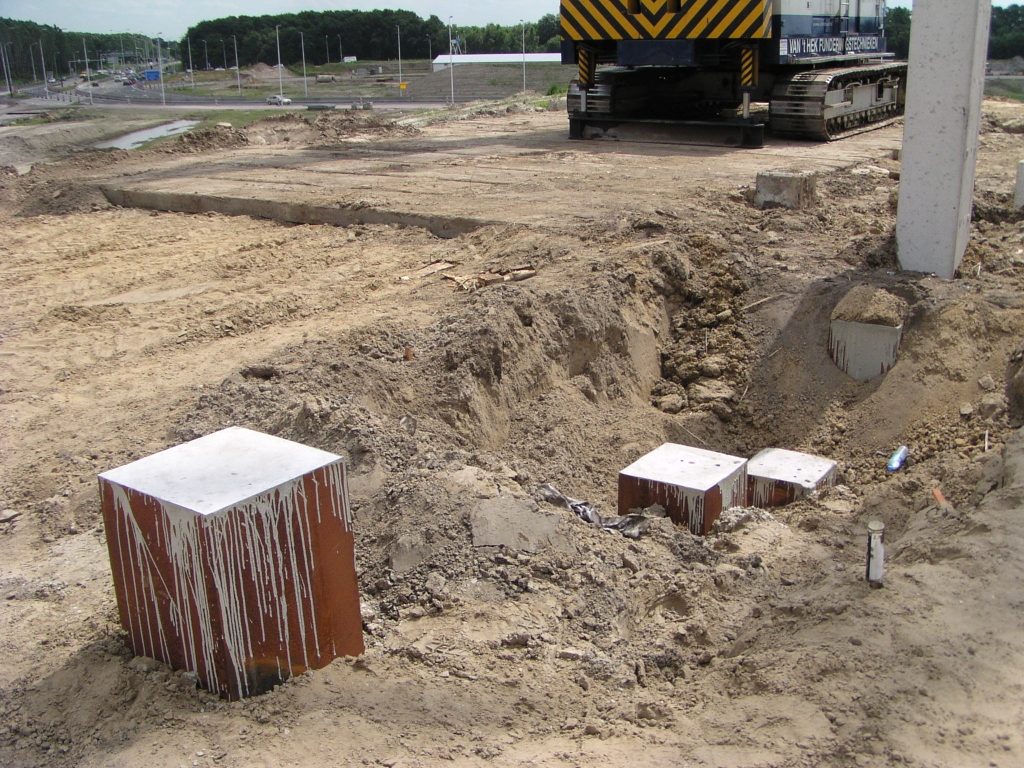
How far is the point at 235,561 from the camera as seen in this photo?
282cm

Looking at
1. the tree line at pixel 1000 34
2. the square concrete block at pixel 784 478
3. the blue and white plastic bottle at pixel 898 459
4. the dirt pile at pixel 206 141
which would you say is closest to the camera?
the square concrete block at pixel 784 478

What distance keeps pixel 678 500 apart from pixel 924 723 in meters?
2.37

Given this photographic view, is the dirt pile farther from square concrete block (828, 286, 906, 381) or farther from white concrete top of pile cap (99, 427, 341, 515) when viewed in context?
white concrete top of pile cap (99, 427, 341, 515)

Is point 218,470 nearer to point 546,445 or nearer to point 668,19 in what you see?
point 546,445

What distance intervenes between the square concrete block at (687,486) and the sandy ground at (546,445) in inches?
9.2

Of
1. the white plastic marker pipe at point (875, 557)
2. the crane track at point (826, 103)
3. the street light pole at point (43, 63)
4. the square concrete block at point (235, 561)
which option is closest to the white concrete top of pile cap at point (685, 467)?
the white plastic marker pipe at point (875, 557)

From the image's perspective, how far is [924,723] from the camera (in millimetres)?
2658

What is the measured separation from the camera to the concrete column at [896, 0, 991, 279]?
6.43 metres

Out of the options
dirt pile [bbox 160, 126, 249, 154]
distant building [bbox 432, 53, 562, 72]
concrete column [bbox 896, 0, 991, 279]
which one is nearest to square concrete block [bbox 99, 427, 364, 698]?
concrete column [bbox 896, 0, 991, 279]

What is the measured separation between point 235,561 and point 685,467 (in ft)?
9.95

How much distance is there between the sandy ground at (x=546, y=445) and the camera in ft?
9.34

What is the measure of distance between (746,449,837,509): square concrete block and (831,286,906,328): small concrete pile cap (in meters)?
1.17

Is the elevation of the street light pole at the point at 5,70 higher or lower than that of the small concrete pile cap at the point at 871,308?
higher

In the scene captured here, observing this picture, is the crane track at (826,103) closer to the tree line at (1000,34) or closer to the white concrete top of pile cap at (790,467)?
the white concrete top of pile cap at (790,467)
